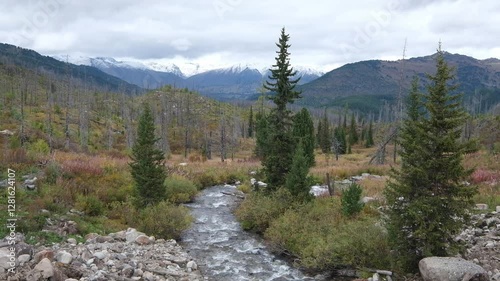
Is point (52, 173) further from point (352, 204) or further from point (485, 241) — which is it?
point (485, 241)

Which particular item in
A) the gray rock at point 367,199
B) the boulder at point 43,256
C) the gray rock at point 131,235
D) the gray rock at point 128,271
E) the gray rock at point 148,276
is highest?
the boulder at point 43,256

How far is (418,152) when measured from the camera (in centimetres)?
1150

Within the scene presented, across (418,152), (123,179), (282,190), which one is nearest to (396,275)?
(418,152)

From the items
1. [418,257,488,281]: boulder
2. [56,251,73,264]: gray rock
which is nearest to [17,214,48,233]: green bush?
[56,251,73,264]: gray rock

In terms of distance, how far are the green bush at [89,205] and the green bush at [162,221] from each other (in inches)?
90.4

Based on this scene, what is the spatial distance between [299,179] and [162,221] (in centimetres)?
733

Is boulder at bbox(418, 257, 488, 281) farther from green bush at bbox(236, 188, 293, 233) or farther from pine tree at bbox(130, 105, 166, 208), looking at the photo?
pine tree at bbox(130, 105, 166, 208)

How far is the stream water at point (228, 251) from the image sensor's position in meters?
14.0

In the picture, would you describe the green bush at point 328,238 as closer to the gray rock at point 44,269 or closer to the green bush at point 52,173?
the gray rock at point 44,269

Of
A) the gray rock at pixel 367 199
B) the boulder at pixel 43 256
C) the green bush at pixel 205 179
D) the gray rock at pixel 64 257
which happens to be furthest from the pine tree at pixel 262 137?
the boulder at pixel 43 256

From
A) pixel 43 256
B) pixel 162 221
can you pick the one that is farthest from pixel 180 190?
pixel 43 256

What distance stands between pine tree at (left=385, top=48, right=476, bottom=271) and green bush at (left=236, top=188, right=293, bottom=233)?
8.02 meters

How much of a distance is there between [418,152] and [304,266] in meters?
6.35

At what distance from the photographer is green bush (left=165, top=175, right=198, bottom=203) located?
26.0 metres
